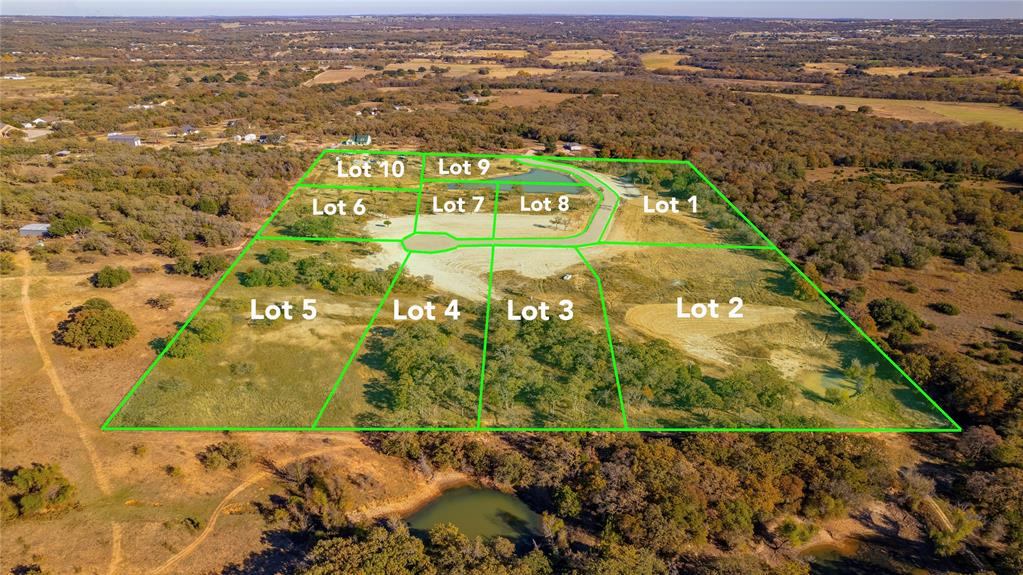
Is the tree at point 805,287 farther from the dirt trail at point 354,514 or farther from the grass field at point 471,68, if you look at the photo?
the grass field at point 471,68

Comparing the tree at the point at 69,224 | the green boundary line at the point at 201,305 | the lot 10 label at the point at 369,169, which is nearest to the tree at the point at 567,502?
the green boundary line at the point at 201,305

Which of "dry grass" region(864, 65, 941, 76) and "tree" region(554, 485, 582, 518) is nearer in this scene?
"tree" region(554, 485, 582, 518)

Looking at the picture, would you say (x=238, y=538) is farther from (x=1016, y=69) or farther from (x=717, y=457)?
(x=1016, y=69)

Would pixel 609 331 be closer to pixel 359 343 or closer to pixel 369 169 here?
pixel 359 343

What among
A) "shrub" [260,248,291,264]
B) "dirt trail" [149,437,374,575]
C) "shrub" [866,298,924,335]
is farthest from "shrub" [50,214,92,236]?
"shrub" [866,298,924,335]

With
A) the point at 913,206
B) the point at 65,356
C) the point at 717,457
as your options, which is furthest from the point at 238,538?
the point at 913,206

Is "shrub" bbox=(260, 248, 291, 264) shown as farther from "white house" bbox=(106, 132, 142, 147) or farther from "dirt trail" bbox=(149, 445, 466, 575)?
"white house" bbox=(106, 132, 142, 147)
